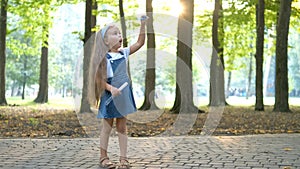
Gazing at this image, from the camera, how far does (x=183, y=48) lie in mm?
16656

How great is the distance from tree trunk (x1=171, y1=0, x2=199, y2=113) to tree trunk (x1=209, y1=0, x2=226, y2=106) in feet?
25.8

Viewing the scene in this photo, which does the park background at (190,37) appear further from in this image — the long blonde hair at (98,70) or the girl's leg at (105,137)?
the long blonde hair at (98,70)

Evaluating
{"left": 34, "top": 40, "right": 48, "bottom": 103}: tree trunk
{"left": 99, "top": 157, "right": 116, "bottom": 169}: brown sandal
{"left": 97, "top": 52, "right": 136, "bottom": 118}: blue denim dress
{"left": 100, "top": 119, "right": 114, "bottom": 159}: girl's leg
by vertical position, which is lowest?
{"left": 34, "top": 40, "right": 48, "bottom": 103}: tree trunk

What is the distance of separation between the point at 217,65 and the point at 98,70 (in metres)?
22.2

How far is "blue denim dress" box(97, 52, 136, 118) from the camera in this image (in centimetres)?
561

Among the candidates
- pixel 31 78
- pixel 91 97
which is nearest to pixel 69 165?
pixel 91 97

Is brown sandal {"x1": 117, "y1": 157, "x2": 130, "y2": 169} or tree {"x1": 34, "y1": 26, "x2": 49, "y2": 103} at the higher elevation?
brown sandal {"x1": 117, "y1": 157, "x2": 130, "y2": 169}

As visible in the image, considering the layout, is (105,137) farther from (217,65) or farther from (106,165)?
(217,65)

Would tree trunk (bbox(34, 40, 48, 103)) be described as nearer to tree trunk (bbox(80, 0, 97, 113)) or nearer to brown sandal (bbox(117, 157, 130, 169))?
tree trunk (bbox(80, 0, 97, 113))

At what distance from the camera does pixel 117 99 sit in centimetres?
559

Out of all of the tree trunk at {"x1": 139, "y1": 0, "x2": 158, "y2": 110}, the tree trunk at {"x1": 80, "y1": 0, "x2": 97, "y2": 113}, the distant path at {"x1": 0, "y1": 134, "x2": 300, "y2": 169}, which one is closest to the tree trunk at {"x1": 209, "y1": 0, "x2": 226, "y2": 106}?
the tree trunk at {"x1": 139, "y1": 0, "x2": 158, "y2": 110}

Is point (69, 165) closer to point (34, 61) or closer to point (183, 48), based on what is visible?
point (183, 48)

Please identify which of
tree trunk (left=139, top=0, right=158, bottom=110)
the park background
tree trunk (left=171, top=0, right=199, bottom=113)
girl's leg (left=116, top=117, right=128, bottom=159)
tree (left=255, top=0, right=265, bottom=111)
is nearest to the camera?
girl's leg (left=116, top=117, right=128, bottom=159)

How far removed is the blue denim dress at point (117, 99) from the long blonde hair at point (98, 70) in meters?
0.07
